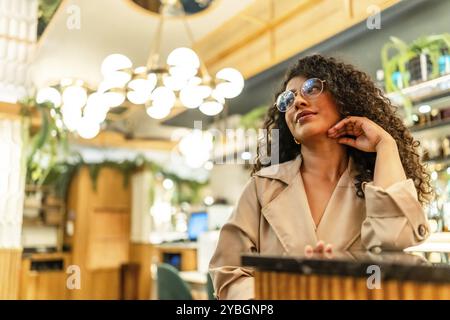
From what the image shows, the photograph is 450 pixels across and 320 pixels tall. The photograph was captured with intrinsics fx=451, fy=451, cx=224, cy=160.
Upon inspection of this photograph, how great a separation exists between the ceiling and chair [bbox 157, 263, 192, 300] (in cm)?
239

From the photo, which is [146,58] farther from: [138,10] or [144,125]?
[144,125]

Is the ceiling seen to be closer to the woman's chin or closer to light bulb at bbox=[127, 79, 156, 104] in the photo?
light bulb at bbox=[127, 79, 156, 104]

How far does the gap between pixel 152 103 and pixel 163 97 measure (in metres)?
0.18

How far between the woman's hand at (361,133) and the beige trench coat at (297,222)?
0.08m

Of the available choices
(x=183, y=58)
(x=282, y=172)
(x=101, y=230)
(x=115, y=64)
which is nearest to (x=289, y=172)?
(x=282, y=172)

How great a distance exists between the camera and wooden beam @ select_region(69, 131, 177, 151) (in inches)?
346

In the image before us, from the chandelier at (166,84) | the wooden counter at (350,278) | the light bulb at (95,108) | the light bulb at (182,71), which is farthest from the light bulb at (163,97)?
the wooden counter at (350,278)

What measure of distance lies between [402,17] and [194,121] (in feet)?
12.8

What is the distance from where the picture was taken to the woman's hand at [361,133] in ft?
4.38

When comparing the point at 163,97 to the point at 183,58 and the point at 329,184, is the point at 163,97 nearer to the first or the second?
the point at 183,58

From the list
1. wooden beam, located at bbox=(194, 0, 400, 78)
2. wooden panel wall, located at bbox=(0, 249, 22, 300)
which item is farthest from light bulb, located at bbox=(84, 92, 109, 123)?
wooden beam, located at bbox=(194, 0, 400, 78)

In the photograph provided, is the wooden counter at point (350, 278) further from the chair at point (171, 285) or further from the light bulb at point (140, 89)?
the light bulb at point (140, 89)

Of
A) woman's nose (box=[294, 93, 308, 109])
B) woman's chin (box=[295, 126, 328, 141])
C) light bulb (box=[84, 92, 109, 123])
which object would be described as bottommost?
woman's chin (box=[295, 126, 328, 141])

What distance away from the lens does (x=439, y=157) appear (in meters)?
3.60
